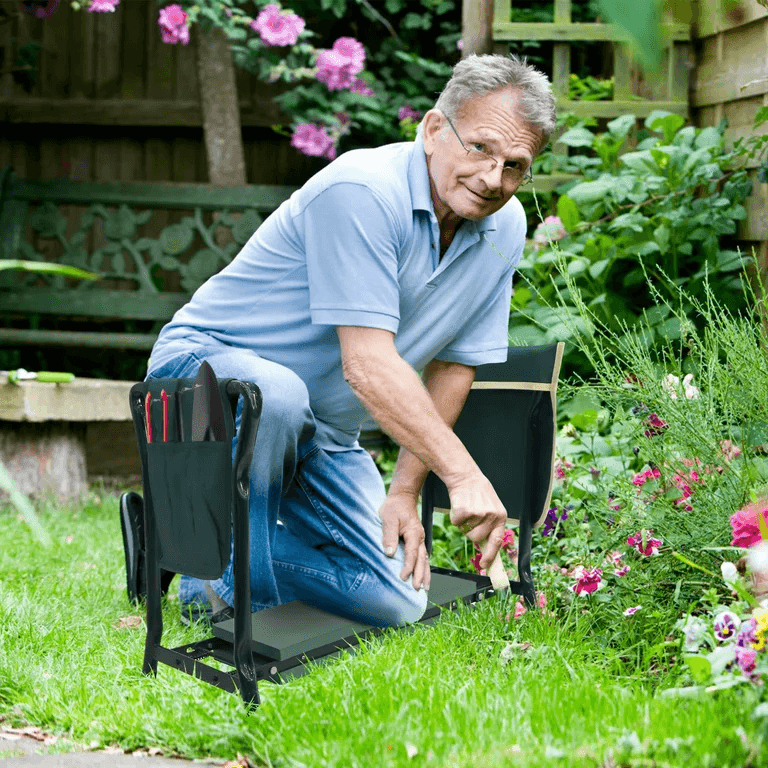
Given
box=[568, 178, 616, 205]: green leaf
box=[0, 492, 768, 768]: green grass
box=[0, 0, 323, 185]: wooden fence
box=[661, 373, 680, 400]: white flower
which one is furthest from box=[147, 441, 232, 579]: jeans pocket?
box=[0, 0, 323, 185]: wooden fence

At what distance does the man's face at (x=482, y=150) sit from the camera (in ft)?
5.83

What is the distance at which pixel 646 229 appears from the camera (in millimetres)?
3074

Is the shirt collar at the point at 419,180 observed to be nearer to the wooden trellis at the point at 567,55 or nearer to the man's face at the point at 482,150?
the man's face at the point at 482,150

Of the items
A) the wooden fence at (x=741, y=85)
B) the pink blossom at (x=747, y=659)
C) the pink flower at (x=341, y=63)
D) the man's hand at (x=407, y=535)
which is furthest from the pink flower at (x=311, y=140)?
the pink blossom at (x=747, y=659)

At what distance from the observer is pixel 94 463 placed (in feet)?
15.2

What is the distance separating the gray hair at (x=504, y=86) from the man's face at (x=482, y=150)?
0.04 ft

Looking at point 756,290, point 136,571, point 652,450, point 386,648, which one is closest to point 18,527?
point 136,571

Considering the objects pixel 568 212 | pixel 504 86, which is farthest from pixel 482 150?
pixel 568 212

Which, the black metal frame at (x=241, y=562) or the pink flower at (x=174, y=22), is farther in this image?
the pink flower at (x=174, y=22)

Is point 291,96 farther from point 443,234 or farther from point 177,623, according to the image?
point 177,623

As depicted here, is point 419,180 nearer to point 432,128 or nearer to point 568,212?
point 432,128

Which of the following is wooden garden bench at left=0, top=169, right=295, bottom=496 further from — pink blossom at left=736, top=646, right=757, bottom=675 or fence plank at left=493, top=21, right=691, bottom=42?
pink blossom at left=736, top=646, right=757, bottom=675

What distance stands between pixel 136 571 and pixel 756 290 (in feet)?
6.38

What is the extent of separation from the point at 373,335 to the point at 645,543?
0.66 m
